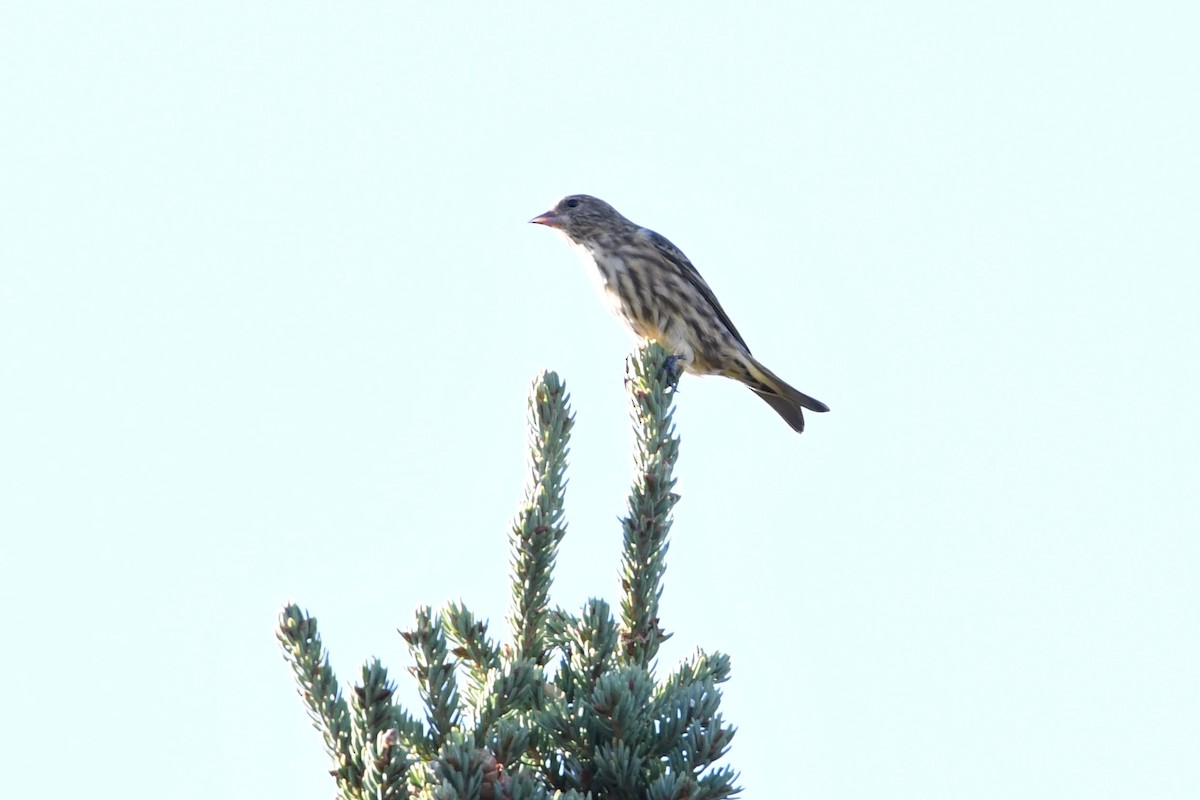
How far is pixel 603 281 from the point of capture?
8219mm

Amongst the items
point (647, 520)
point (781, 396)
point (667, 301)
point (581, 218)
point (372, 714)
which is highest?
point (581, 218)

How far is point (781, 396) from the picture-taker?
827 cm

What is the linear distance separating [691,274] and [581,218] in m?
0.87

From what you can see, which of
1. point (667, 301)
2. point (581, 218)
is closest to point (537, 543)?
point (667, 301)

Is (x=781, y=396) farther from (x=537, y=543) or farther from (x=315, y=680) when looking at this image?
(x=315, y=680)

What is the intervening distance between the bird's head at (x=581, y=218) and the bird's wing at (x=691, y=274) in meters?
0.29

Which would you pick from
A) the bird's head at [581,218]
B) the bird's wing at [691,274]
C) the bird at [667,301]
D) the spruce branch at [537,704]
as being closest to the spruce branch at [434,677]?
the spruce branch at [537,704]

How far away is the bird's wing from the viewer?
8.49 m

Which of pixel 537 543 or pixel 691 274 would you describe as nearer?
pixel 537 543

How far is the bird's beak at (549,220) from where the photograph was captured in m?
8.78

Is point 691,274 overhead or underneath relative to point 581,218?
underneath

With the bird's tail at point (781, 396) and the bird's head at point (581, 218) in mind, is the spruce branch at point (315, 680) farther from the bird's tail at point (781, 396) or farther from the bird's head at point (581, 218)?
the bird's head at point (581, 218)

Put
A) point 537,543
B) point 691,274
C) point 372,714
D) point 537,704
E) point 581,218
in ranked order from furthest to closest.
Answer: point 581,218
point 691,274
point 537,543
point 537,704
point 372,714

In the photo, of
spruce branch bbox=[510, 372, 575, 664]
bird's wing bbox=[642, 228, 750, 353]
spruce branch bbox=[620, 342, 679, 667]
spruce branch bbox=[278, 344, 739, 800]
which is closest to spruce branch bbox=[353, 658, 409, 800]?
spruce branch bbox=[278, 344, 739, 800]
